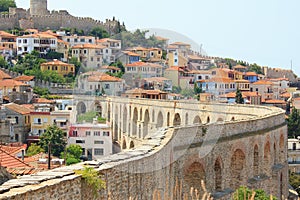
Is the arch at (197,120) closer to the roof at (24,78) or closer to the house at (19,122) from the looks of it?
the house at (19,122)

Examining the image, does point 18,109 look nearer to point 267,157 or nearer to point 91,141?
point 91,141

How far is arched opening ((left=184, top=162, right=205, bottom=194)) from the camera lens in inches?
579

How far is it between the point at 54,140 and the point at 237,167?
16.9 metres

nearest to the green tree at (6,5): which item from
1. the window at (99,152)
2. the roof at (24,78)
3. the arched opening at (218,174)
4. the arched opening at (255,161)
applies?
the roof at (24,78)

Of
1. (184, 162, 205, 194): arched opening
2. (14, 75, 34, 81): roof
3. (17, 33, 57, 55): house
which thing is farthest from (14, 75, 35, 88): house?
(184, 162, 205, 194): arched opening

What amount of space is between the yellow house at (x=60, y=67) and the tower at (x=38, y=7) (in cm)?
3549

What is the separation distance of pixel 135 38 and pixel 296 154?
33.6 m

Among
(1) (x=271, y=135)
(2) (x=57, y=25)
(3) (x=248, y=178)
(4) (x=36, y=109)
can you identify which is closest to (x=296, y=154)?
(4) (x=36, y=109)

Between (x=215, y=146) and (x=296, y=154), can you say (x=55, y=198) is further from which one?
(x=296, y=154)

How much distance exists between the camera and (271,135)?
21750mm

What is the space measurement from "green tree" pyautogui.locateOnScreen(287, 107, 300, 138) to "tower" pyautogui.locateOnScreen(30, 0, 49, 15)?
172 ft

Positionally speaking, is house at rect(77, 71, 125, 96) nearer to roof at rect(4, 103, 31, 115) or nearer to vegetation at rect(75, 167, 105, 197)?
vegetation at rect(75, 167, 105, 197)

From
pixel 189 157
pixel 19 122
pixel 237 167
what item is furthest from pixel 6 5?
pixel 189 157

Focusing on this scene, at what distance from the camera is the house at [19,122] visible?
38.7 meters
